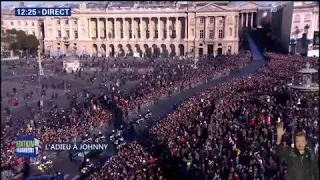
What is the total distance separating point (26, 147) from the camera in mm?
5504

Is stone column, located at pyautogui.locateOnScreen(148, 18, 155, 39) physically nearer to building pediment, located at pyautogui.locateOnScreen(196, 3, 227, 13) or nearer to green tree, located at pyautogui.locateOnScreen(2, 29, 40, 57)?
building pediment, located at pyautogui.locateOnScreen(196, 3, 227, 13)

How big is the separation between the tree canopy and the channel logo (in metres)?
1.94

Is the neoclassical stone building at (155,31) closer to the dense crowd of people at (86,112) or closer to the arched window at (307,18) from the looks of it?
the dense crowd of people at (86,112)

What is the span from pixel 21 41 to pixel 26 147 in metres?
3.06

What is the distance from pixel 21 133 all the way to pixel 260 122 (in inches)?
135

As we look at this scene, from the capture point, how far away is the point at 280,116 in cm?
587

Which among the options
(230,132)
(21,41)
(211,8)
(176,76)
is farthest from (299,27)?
(21,41)

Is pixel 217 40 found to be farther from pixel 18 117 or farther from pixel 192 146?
pixel 18 117

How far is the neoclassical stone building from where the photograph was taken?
24.3 ft

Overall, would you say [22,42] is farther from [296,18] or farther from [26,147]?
[296,18]

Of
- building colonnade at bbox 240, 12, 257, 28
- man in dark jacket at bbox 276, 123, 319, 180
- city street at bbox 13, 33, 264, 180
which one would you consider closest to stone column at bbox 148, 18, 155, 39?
city street at bbox 13, 33, 264, 180

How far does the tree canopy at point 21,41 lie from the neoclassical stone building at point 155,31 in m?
0.33

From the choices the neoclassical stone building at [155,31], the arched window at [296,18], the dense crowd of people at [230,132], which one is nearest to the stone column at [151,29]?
the neoclassical stone building at [155,31]

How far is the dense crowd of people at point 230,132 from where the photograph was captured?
506 cm
